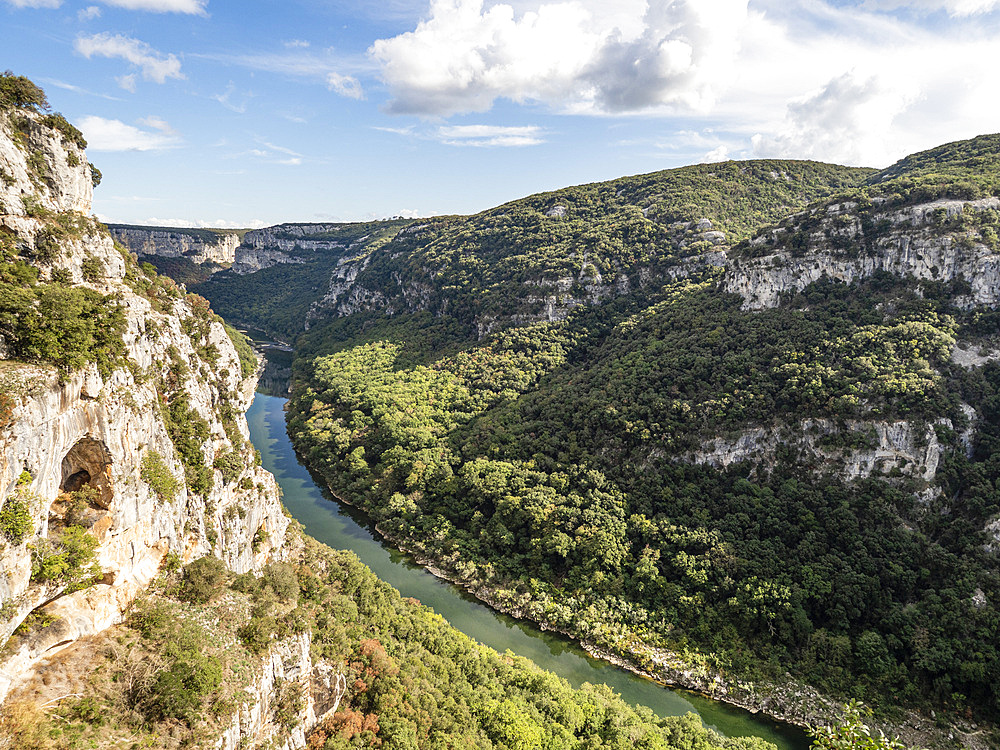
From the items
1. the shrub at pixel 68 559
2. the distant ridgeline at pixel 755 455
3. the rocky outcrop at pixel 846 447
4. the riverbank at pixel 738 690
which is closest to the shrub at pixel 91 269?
the shrub at pixel 68 559

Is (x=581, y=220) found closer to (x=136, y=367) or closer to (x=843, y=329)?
(x=843, y=329)

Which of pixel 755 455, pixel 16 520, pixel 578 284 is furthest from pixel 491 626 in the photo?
pixel 578 284

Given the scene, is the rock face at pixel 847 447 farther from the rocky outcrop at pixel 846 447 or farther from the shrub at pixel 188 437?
the shrub at pixel 188 437

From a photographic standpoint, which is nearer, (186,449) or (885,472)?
(186,449)

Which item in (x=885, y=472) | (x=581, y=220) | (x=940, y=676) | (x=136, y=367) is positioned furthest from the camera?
(x=581, y=220)

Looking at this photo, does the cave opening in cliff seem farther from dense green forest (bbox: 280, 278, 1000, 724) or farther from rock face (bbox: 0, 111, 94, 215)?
dense green forest (bbox: 280, 278, 1000, 724)

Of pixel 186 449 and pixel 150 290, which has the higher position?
pixel 150 290

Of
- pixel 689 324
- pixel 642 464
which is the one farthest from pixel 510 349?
pixel 642 464
